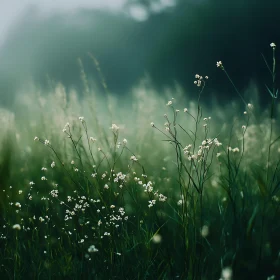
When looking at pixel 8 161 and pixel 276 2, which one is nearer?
pixel 8 161

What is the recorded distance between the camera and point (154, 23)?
8312mm

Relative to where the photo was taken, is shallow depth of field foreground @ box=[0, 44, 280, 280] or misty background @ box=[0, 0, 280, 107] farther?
misty background @ box=[0, 0, 280, 107]

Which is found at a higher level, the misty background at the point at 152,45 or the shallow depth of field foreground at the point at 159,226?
the misty background at the point at 152,45

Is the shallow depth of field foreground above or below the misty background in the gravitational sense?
below

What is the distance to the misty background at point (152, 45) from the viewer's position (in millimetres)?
6949

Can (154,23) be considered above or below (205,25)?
above

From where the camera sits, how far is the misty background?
695 cm

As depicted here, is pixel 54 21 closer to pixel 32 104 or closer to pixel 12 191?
pixel 32 104

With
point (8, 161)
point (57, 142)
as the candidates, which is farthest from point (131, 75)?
point (8, 161)

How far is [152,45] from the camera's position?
8.19 meters

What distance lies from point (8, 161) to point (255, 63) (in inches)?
207

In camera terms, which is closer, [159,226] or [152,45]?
[159,226]

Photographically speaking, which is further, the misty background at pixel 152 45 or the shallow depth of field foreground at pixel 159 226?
the misty background at pixel 152 45

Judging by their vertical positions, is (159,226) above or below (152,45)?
below
